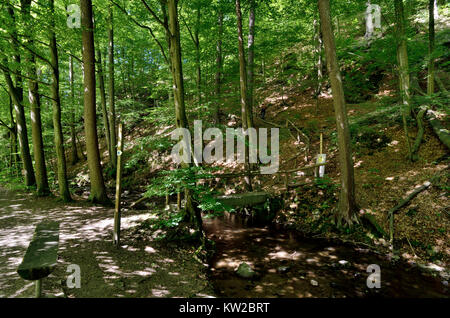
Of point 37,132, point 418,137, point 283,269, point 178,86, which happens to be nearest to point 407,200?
point 418,137

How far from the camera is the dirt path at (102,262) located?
3172 millimetres

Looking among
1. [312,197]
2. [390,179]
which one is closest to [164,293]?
[312,197]

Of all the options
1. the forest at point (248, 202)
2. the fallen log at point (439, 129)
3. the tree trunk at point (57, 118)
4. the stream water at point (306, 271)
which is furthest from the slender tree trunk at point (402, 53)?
the tree trunk at point (57, 118)

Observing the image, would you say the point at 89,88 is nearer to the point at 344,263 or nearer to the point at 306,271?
the point at 306,271

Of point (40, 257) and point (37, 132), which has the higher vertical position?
point (37, 132)

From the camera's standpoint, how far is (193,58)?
12.1 m

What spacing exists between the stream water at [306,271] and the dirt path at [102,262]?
0.74 m

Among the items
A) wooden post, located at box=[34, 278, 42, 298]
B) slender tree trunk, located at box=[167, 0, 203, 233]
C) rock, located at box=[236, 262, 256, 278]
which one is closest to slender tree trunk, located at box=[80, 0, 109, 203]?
slender tree trunk, located at box=[167, 0, 203, 233]

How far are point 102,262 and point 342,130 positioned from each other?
6.34m

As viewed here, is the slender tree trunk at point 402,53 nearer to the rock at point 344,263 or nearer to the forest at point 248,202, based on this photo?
the forest at point 248,202

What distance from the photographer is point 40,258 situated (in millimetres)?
2221

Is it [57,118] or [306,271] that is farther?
[57,118]

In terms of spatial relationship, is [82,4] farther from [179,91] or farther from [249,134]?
[249,134]
